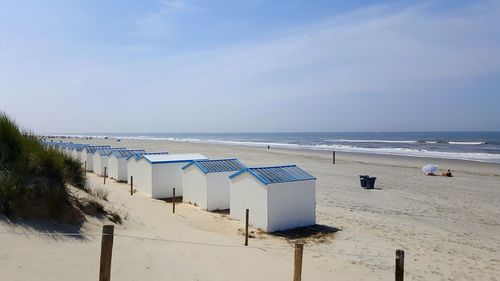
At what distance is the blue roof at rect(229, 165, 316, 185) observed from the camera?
42.5 feet

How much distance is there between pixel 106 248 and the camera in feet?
17.9

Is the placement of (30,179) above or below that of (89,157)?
above

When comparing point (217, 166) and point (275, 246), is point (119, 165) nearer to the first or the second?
point (217, 166)

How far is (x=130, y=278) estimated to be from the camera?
7.18 m

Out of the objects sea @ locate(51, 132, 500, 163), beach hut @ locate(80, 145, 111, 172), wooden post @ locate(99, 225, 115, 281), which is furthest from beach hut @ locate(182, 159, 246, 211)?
sea @ locate(51, 132, 500, 163)

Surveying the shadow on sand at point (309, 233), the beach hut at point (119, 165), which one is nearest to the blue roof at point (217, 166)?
the shadow on sand at point (309, 233)

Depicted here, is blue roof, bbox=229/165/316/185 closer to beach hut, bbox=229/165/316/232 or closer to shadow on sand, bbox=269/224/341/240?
beach hut, bbox=229/165/316/232

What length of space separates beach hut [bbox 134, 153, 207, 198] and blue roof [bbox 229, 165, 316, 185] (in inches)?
233

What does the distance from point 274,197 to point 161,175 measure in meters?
7.48

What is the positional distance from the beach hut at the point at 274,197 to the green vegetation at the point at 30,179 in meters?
5.47

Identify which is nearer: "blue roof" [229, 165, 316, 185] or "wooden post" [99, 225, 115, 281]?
"wooden post" [99, 225, 115, 281]

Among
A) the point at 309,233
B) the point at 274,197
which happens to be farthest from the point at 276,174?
the point at 309,233

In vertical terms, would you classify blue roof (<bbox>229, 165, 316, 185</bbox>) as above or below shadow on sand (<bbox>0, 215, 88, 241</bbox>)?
above

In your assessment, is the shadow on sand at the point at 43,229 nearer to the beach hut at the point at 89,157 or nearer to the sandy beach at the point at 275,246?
the sandy beach at the point at 275,246
